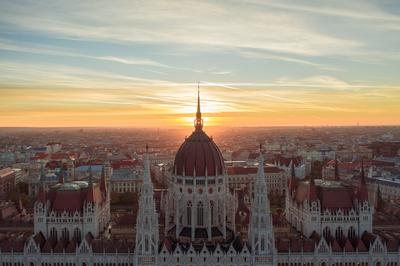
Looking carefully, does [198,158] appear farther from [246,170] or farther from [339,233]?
[246,170]

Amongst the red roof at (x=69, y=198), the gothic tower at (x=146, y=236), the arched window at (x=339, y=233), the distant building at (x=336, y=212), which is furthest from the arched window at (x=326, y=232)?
the red roof at (x=69, y=198)

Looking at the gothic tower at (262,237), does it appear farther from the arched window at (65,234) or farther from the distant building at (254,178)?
Result: the distant building at (254,178)

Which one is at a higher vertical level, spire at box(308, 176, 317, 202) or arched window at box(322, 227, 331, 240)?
spire at box(308, 176, 317, 202)

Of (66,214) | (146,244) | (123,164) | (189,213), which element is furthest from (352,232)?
(123,164)

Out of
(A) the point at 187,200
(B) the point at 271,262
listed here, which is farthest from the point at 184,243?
(B) the point at 271,262

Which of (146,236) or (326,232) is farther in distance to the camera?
(326,232)

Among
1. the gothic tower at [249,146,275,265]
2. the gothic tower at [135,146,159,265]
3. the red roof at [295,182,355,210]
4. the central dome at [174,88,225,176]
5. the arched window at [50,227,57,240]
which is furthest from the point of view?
the red roof at [295,182,355,210]

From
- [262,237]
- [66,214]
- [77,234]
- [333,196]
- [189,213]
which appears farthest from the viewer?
[333,196]

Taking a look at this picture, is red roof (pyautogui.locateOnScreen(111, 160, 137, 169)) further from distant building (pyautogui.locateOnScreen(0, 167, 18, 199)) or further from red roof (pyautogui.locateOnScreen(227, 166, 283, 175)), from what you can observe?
red roof (pyautogui.locateOnScreen(227, 166, 283, 175))

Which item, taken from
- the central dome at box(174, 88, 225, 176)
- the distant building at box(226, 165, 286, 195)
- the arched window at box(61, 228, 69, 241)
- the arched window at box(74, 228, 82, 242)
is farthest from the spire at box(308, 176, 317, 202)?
the distant building at box(226, 165, 286, 195)
